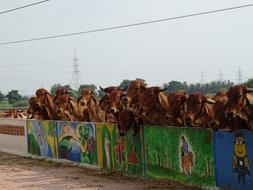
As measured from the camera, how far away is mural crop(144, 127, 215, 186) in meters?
11.4

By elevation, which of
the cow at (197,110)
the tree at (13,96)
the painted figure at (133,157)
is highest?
the tree at (13,96)

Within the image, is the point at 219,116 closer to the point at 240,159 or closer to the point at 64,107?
the point at 240,159

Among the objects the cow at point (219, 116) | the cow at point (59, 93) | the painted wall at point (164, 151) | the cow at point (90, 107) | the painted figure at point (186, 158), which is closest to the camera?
the painted wall at point (164, 151)

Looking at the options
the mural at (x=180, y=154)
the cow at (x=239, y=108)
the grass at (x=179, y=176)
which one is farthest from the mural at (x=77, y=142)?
the cow at (x=239, y=108)

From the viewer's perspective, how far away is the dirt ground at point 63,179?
41.3ft

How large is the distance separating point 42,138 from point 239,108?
32.1ft

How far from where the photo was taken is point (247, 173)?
408 inches

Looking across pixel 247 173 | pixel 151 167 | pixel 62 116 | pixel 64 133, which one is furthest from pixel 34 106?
pixel 247 173

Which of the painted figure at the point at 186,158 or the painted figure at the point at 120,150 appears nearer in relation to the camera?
the painted figure at the point at 186,158

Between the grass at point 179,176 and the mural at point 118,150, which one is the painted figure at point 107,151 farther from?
the grass at point 179,176

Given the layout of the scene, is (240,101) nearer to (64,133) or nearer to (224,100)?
(224,100)

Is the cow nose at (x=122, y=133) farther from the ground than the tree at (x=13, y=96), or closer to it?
closer to it

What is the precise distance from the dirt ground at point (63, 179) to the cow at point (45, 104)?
3029 millimetres

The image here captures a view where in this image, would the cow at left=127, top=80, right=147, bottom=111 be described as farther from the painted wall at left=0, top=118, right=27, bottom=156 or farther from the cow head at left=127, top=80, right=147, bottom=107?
the painted wall at left=0, top=118, right=27, bottom=156
